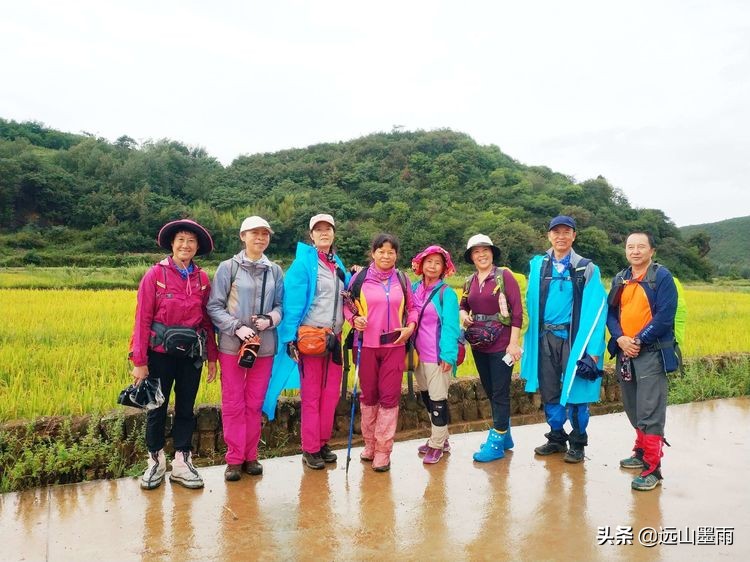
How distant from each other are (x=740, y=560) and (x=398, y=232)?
31785 mm

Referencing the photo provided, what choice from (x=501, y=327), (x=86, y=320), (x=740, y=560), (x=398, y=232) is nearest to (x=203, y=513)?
(x=501, y=327)

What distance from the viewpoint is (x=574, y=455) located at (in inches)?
141

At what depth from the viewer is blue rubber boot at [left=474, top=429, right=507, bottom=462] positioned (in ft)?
11.8

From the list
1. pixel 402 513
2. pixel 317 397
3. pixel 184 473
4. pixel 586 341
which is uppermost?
pixel 586 341

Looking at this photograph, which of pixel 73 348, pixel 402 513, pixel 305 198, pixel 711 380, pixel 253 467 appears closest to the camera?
pixel 402 513

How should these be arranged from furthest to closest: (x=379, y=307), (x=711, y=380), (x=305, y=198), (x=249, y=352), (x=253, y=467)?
(x=305, y=198)
(x=711, y=380)
(x=379, y=307)
(x=253, y=467)
(x=249, y=352)

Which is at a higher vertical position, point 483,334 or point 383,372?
point 483,334

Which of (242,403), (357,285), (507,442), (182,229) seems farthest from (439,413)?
(182,229)

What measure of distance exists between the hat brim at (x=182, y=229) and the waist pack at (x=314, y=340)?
801 mm

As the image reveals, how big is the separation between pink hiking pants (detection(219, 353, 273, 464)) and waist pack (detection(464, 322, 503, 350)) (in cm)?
136

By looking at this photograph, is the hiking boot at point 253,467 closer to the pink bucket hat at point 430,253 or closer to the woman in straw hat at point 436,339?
the woman in straw hat at point 436,339

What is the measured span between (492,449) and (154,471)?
2.11 meters

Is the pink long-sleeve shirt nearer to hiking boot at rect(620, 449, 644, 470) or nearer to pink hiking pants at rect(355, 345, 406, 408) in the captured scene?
pink hiking pants at rect(355, 345, 406, 408)

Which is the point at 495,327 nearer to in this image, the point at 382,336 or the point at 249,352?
the point at 382,336
